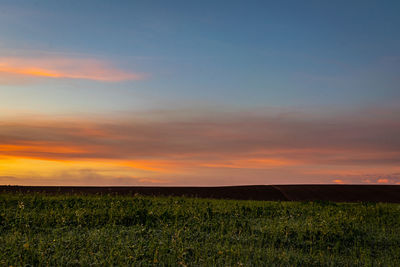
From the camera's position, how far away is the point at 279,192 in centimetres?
3506

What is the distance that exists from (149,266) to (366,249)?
760 centimetres

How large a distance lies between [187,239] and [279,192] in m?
23.8

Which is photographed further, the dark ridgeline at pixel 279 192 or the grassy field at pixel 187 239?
the dark ridgeline at pixel 279 192

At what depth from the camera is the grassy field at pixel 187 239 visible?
34.3ft

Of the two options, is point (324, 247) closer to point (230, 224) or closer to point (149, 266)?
point (230, 224)

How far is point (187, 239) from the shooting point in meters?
12.6

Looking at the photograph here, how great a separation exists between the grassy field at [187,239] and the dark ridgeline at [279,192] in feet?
40.3

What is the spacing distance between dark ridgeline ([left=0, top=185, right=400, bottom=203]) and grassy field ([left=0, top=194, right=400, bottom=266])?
12293 millimetres

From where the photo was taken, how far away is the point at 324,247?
13.0m

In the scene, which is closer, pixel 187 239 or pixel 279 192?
pixel 187 239

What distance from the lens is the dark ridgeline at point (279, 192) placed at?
1244 inches

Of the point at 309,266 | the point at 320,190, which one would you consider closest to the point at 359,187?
the point at 320,190

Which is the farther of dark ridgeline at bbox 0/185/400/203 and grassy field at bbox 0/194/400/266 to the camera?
dark ridgeline at bbox 0/185/400/203

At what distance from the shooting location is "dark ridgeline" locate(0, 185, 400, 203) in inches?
1244
